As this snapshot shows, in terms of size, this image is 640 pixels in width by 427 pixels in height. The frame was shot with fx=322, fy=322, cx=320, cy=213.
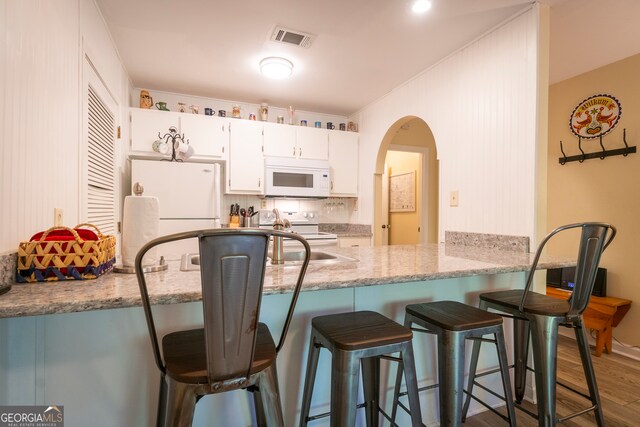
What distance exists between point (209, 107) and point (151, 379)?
3038mm

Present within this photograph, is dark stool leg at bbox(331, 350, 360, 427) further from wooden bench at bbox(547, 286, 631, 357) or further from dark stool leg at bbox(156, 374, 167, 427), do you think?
wooden bench at bbox(547, 286, 631, 357)

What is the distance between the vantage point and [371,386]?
1392 mm

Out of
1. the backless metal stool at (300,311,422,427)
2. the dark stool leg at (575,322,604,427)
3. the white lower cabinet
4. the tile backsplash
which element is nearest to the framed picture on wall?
the tile backsplash

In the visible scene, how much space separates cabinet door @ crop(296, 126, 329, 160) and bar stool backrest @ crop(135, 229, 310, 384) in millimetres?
3016

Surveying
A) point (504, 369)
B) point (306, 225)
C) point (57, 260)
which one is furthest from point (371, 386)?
point (306, 225)

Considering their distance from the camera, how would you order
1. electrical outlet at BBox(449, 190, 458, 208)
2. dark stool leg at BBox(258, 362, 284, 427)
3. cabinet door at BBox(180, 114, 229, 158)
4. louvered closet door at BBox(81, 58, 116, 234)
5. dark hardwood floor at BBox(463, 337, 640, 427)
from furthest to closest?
1. cabinet door at BBox(180, 114, 229, 158)
2. electrical outlet at BBox(449, 190, 458, 208)
3. louvered closet door at BBox(81, 58, 116, 234)
4. dark hardwood floor at BBox(463, 337, 640, 427)
5. dark stool leg at BBox(258, 362, 284, 427)

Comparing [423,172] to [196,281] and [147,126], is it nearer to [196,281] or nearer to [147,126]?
[147,126]

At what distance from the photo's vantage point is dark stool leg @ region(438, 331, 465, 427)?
1.19 meters

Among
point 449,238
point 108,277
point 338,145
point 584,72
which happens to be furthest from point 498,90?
point 108,277

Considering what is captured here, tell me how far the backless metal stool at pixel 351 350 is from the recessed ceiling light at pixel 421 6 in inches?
71.1

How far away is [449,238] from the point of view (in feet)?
8.43

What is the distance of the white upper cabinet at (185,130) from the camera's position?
121 inches

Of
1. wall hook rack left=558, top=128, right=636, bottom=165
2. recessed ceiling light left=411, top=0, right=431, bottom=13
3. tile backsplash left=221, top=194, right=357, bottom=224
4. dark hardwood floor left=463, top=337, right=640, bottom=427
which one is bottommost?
dark hardwood floor left=463, top=337, right=640, bottom=427

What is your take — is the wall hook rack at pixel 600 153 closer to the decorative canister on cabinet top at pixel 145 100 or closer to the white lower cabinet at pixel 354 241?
the white lower cabinet at pixel 354 241
